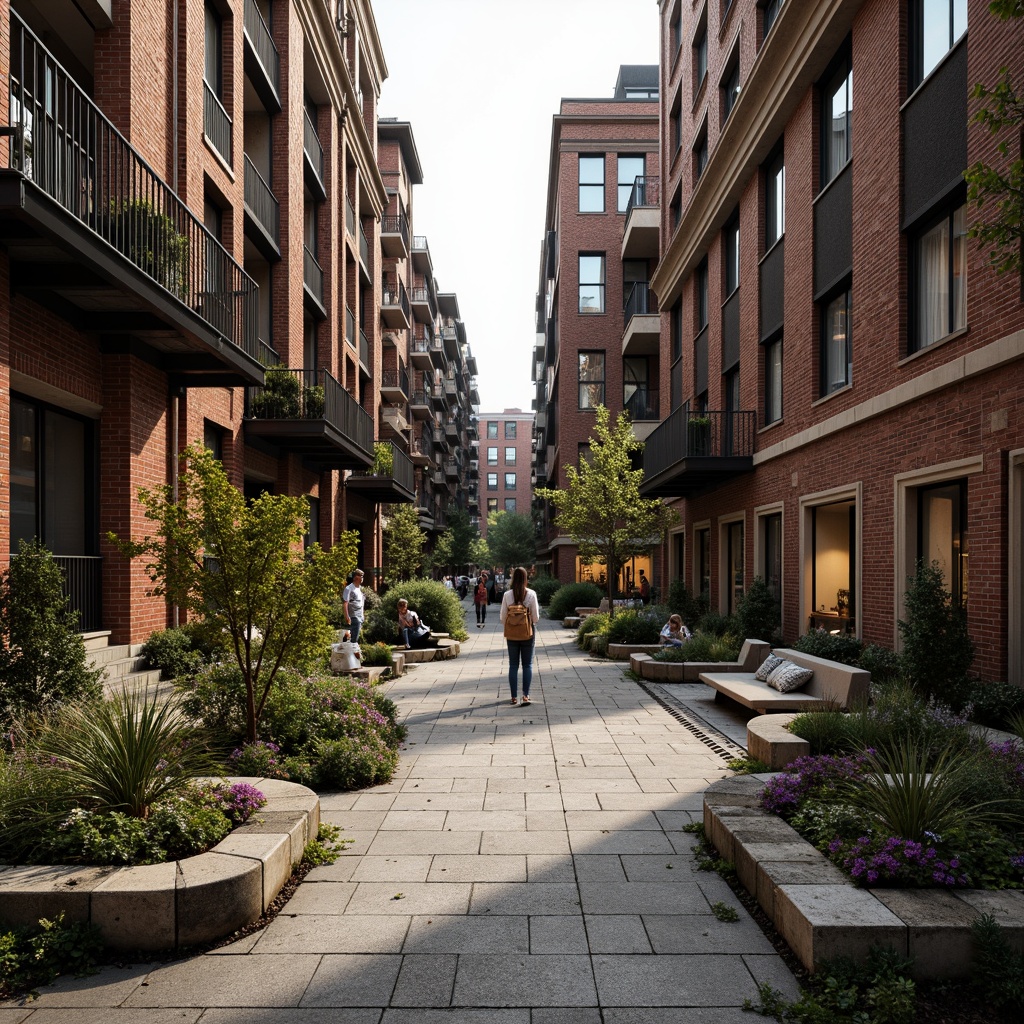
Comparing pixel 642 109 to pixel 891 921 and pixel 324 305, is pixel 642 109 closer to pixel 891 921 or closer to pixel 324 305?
pixel 324 305

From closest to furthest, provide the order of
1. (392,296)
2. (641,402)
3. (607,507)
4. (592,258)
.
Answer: (607,507)
(641,402)
(592,258)
(392,296)

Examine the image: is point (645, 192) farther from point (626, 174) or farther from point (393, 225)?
point (393, 225)

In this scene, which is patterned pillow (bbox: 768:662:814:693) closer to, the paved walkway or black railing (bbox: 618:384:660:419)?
the paved walkway

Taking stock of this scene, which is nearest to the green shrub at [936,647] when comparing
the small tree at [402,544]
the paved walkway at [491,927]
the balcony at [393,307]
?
the paved walkway at [491,927]

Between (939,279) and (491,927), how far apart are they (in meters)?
9.89

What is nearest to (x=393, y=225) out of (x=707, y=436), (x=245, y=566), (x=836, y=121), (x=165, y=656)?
(x=707, y=436)

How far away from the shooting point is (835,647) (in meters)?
11.7

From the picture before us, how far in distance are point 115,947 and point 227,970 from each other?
582 millimetres

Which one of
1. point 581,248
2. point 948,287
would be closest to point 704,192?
point 948,287

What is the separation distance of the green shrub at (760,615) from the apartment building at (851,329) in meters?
0.37

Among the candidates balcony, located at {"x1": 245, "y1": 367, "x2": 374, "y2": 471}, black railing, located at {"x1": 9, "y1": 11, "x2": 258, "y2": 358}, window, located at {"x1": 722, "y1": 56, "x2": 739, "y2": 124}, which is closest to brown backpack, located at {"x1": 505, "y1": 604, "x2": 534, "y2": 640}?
black railing, located at {"x1": 9, "y1": 11, "x2": 258, "y2": 358}

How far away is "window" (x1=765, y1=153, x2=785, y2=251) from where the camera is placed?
17094 mm

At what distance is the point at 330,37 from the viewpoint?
2211cm

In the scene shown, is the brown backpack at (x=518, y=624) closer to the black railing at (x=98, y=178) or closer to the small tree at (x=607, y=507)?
the black railing at (x=98, y=178)
